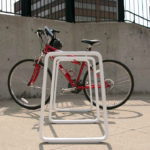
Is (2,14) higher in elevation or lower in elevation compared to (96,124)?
higher

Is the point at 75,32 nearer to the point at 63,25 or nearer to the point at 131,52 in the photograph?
the point at 63,25

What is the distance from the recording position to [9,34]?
4.59m

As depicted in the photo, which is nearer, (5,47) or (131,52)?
(5,47)

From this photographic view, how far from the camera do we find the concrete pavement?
5.76 ft

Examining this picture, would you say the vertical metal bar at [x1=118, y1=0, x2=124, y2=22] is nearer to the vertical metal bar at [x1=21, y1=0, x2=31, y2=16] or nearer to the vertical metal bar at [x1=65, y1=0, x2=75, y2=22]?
the vertical metal bar at [x1=65, y1=0, x2=75, y2=22]

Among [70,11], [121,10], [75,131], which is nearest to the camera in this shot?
[75,131]

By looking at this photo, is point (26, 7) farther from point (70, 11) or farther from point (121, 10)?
point (121, 10)

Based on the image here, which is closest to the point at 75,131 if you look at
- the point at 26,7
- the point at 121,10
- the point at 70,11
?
the point at 26,7

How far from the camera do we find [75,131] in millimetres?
2170

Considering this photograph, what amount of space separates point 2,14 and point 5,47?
679 mm

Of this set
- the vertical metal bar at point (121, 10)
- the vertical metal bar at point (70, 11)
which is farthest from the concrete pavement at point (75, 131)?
the vertical metal bar at point (121, 10)

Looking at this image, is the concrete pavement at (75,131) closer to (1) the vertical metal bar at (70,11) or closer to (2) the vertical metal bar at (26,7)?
(2) the vertical metal bar at (26,7)

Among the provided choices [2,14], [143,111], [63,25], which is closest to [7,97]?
[2,14]

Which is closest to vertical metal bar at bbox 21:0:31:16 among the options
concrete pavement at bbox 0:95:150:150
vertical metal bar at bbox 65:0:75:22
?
vertical metal bar at bbox 65:0:75:22
